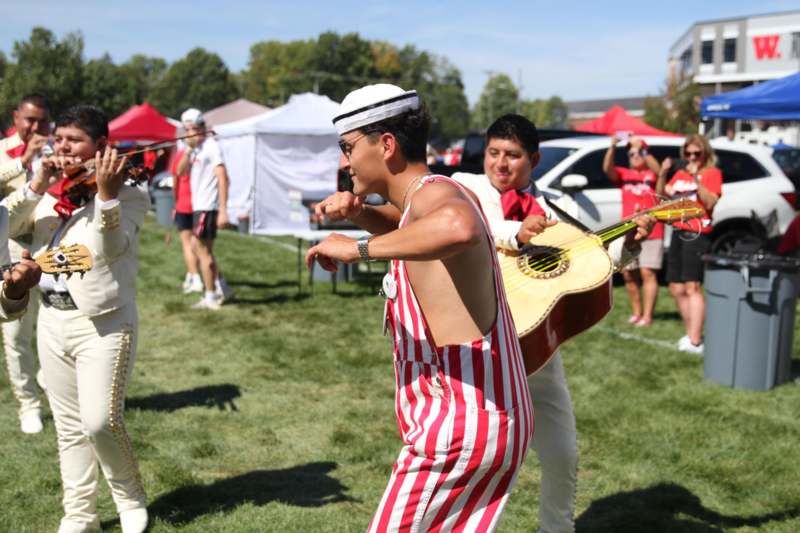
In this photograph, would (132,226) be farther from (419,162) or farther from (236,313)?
(236,313)

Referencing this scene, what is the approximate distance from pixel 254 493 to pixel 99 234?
1.74 meters

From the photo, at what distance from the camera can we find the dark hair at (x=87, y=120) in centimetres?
384

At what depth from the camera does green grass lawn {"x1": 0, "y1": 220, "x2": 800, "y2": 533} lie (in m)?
4.43

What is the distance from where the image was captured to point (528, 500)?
4.63 metres

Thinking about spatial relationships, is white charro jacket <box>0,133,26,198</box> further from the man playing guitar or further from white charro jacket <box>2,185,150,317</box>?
the man playing guitar

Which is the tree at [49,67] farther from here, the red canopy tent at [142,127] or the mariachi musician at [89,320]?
the mariachi musician at [89,320]

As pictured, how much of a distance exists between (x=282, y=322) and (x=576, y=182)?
142 inches

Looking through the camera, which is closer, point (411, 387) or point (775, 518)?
point (411, 387)

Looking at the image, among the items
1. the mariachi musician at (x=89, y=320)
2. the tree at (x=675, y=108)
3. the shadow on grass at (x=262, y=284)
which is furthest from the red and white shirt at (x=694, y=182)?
the tree at (x=675, y=108)

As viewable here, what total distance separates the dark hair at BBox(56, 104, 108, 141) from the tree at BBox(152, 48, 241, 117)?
4236 inches

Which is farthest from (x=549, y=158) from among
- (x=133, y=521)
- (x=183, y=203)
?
(x=133, y=521)

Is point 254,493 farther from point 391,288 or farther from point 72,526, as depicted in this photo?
point 391,288

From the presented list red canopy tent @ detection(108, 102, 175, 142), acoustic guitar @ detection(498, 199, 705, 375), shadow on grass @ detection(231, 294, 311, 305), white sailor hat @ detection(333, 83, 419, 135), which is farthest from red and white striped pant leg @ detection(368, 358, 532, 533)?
red canopy tent @ detection(108, 102, 175, 142)

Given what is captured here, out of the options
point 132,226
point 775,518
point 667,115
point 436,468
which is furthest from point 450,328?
point 667,115
